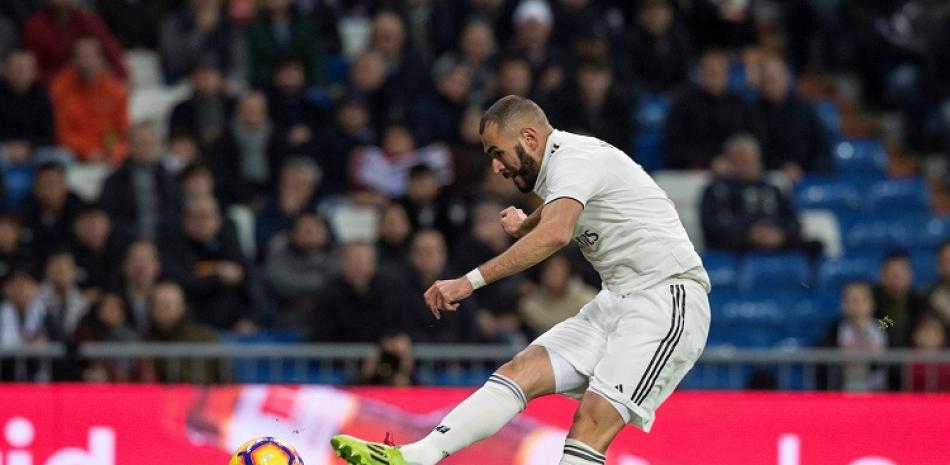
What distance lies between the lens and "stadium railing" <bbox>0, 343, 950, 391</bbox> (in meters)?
11.3

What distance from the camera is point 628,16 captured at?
644 inches

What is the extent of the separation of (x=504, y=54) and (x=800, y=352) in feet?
14.3

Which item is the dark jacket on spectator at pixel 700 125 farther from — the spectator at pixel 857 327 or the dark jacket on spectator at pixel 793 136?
the spectator at pixel 857 327

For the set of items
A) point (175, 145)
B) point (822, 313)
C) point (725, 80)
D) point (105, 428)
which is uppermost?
point (725, 80)

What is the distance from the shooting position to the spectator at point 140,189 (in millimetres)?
13328

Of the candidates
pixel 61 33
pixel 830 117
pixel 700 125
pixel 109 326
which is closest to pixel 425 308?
pixel 109 326

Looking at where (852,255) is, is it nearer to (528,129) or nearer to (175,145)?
(175,145)

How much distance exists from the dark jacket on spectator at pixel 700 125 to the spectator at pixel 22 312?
5146mm

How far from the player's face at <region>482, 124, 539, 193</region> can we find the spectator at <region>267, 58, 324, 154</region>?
6.84 metres

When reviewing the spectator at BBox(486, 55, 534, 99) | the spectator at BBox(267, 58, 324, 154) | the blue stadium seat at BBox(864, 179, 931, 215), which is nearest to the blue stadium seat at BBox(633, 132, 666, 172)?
the spectator at BBox(486, 55, 534, 99)

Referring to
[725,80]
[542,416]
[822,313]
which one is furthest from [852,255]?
[542,416]

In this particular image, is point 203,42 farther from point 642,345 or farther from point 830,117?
point 642,345

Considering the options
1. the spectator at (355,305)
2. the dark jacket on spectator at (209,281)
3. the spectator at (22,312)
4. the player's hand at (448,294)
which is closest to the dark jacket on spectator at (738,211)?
the spectator at (355,305)

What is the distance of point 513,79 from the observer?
1409cm
